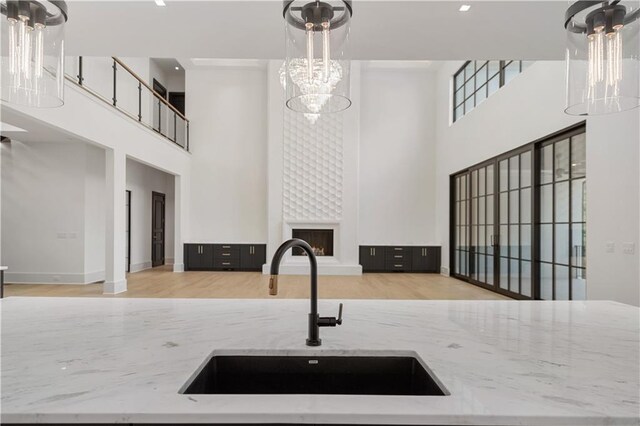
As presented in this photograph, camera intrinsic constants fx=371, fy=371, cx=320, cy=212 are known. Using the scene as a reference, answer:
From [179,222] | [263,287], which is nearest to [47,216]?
[179,222]

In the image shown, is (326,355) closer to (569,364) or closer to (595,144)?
(569,364)

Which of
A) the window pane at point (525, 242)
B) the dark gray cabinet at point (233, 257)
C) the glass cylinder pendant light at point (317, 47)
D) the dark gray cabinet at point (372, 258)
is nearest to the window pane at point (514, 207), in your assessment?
the window pane at point (525, 242)

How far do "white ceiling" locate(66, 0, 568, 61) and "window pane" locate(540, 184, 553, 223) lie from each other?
6.83 feet

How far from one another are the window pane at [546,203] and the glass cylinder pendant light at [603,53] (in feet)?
12.4

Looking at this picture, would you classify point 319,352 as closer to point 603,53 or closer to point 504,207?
point 603,53

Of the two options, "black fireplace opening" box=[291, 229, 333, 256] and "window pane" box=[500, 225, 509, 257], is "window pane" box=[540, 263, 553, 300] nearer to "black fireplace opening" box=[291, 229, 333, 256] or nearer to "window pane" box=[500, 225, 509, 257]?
"window pane" box=[500, 225, 509, 257]

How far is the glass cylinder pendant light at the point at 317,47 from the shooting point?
1.34 meters

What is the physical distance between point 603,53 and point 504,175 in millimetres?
5097

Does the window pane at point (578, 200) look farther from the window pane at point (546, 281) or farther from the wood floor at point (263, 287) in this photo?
the wood floor at point (263, 287)

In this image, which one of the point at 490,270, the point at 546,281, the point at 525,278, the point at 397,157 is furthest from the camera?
the point at 397,157

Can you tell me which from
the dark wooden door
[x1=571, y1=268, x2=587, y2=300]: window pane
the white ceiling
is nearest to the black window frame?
the white ceiling

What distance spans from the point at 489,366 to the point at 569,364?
0.23 meters

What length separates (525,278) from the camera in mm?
5316

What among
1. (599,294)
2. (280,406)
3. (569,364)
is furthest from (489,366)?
(599,294)
